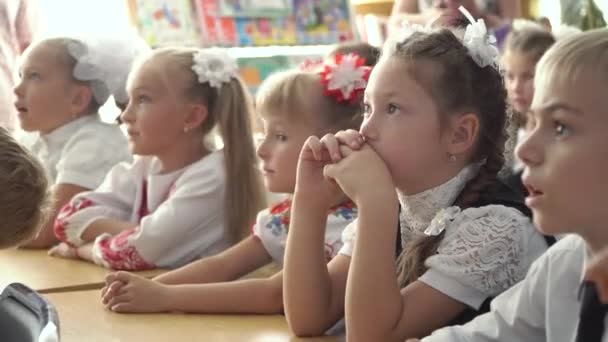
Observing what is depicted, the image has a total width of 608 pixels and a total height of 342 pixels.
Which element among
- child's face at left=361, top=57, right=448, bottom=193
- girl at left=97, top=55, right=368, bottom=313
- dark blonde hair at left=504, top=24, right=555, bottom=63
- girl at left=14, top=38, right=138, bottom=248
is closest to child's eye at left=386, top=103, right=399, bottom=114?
child's face at left=361, top=57, right=448, bottom=193

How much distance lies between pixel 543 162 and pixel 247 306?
2.41 feet

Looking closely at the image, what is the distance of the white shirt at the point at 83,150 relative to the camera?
2.74 metres

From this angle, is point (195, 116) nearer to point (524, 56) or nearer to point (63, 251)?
point (63, 251)

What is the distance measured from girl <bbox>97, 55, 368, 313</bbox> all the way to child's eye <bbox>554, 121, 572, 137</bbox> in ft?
2.11

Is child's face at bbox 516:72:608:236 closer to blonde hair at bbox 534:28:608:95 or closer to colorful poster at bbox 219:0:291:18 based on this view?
blonde hair at bbox 534:28:608:95

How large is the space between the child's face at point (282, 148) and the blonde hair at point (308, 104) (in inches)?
0.6

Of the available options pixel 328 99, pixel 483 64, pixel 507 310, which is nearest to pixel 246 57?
pixel 328 99

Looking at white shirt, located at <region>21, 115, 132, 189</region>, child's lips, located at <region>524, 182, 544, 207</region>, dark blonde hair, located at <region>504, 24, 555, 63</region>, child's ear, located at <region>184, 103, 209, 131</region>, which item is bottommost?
white shirt, located at <region>21, 115, 132, 189</region>

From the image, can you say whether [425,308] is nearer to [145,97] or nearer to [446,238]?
[446,238]

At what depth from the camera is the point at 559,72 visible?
3.90 feet

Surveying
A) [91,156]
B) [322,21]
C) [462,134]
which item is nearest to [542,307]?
[462,134]

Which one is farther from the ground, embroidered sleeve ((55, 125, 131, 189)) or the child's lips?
the child's lips

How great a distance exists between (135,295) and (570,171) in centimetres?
90

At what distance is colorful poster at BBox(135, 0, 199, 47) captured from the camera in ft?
13.1
